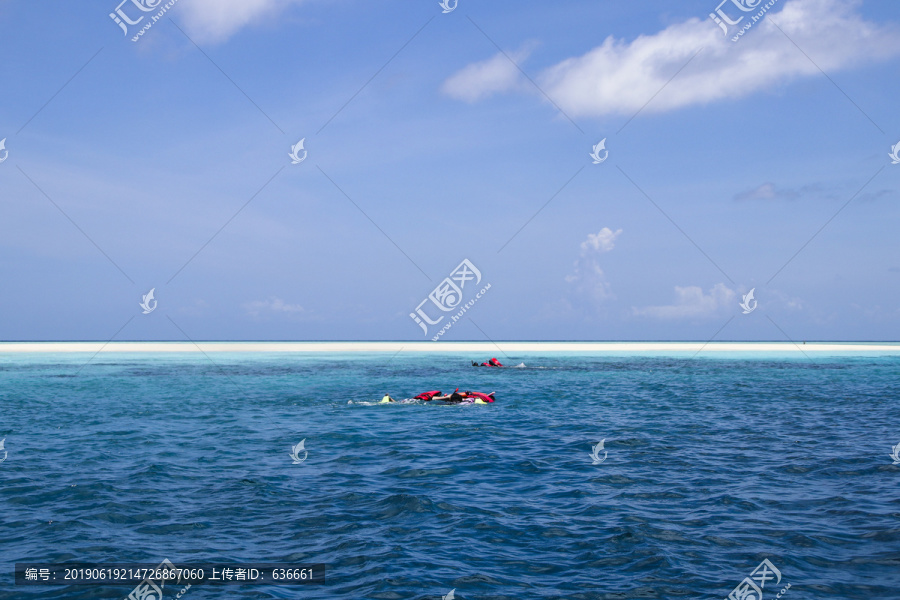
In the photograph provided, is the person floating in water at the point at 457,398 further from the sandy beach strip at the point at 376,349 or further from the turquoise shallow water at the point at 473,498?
the sandy beach strip at the point at 376,349

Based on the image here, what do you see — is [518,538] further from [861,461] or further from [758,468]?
[861,461]

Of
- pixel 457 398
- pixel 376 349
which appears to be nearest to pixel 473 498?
pixel 457 398

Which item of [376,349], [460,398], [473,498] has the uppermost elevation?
[376,349]

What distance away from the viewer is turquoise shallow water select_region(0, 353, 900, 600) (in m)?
9.70

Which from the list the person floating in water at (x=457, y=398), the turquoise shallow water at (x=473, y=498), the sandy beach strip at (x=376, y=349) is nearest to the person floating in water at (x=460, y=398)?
the person floating in water at (x=457, y=398)

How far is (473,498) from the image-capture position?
14.0 metres

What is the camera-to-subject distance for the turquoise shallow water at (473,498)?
31.8ft

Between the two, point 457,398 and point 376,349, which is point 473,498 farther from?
point 376,349

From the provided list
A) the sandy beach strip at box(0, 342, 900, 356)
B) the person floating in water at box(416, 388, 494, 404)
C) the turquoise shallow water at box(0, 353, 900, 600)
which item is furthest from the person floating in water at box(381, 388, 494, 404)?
the sandy beach strip at box(0, 342, 900, 356)

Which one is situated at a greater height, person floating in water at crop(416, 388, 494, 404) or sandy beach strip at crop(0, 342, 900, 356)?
sandy beach strip at crop(0, 342, 900, 356)

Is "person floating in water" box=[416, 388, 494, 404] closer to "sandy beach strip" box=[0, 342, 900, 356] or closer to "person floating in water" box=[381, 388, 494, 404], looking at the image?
"person floating in water" box=[381, 388, 494, 404]

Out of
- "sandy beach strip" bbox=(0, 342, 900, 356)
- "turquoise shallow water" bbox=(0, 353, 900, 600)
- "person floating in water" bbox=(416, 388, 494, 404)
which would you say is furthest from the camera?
"sandy beach strip" bbox=(0, 342, 900, 356)

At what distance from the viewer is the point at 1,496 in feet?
45.9

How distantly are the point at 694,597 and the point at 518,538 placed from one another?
3.43 metres
